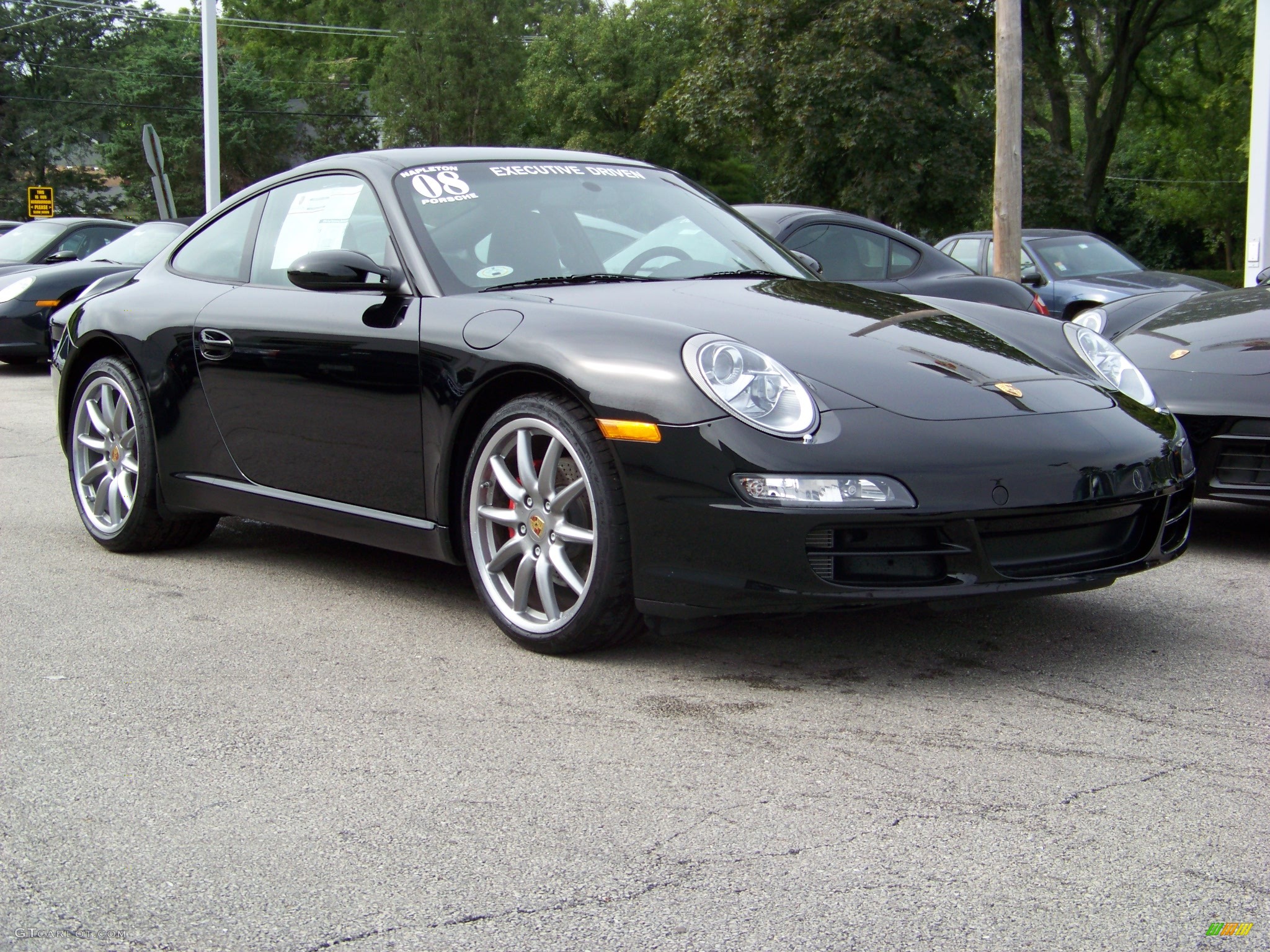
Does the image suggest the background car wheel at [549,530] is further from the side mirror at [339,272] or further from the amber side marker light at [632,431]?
the side mirror at [339,272]

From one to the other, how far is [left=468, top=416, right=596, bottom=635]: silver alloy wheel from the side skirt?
193mm

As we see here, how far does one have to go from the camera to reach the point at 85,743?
10.2ft

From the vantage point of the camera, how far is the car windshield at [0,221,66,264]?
14.8 meters

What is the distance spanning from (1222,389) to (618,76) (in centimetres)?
5342

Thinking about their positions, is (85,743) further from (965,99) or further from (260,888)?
(965,99)

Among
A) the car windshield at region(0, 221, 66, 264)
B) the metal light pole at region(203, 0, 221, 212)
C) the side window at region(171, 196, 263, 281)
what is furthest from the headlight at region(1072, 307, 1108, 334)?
the metal light pole at region(203, 0, 221, 212)

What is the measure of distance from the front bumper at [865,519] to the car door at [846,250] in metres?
5.02

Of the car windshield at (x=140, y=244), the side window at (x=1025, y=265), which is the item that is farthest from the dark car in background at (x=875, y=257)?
the car windshield at (x=140, y=244)

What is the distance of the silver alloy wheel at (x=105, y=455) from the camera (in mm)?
5141

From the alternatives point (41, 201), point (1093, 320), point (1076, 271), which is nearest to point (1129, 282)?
point (1076, 271)

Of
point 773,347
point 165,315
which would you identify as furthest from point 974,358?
point 165,315

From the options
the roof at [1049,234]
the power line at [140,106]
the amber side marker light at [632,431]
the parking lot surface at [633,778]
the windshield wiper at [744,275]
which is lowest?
the parking lot surface at [633,778]

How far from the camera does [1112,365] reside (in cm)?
420

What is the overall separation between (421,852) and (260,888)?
0.28 m
